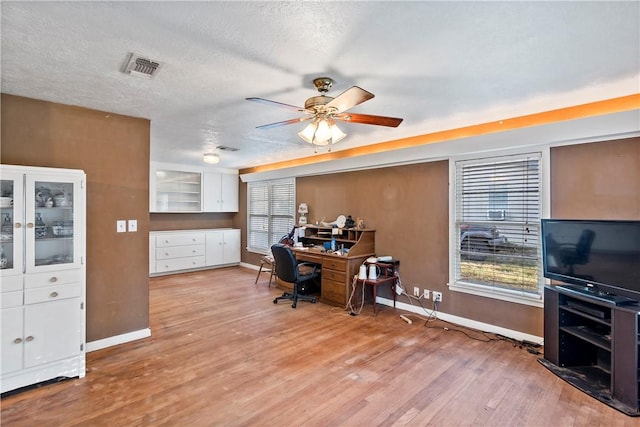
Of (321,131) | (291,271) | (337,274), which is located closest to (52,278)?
(321,131)

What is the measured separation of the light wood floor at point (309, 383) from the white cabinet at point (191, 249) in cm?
287

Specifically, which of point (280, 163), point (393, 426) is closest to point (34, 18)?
point (393, 426)

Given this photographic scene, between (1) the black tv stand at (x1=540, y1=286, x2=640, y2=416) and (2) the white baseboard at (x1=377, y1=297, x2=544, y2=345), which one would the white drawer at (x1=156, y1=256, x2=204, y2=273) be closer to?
(2) the white baseboard at (x1=377, y1=297, x2=544, y2=345)

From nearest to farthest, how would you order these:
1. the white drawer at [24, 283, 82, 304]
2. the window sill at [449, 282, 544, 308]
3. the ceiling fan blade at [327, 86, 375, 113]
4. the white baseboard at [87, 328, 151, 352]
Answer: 1. the ceiling fan blade at [327, 86, 375, 113]
2. the white drawer at [24, 283, 82, 304]
3. the white baseboard at [87, 328, 151, 352]
4. the window sill at [449, 282, 544, 308]

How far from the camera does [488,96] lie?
2.79 m

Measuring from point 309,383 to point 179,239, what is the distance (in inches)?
201

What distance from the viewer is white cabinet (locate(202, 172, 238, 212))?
7188 millimetres

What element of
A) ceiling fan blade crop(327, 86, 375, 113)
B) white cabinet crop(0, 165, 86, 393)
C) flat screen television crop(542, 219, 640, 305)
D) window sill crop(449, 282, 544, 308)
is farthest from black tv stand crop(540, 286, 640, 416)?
white cabinet crop(0, 165, 86, 393)

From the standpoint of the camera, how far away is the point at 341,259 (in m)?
4.52

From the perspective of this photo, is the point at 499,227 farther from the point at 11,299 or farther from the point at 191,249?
the point at 191,249

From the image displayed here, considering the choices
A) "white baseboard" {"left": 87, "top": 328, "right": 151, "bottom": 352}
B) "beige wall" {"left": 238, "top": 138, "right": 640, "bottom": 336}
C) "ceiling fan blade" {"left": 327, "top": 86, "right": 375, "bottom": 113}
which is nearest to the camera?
"ceiling fan blade" {"left": 327, "top": 86, "right": 375, "bottom": 113}

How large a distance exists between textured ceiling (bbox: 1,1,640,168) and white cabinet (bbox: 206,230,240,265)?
428 cm

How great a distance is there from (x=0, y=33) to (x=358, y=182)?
4154mm

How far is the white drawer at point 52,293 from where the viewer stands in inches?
97.9
